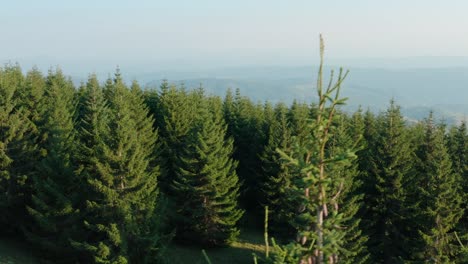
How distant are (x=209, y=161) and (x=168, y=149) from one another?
9503 mm

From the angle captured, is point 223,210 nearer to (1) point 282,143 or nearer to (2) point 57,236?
(1) point 282,143

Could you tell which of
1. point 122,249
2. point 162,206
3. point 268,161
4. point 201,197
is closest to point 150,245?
point 122,249

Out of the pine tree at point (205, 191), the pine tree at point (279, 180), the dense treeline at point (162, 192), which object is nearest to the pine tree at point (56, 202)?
the dense treeline at point (162, 192)

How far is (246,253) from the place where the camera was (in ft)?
117

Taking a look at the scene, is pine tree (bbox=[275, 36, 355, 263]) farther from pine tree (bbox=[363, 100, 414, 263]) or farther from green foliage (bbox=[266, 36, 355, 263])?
pine tree (bbox=[363, 100, 414, 263])

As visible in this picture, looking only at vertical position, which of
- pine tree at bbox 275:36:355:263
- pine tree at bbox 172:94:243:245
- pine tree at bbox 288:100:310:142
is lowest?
pine tree at bbox 172:94:243:245

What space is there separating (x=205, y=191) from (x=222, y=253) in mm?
6084

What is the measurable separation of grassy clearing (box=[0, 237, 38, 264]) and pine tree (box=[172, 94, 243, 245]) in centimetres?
1146

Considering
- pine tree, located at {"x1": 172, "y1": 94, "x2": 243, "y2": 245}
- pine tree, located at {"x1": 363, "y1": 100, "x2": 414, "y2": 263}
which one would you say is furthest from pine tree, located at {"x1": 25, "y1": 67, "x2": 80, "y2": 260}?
pine tree, located at {"x1": 363, "y1": 100, "x2": 414, "y2": 263}

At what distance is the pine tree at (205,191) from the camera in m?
32.8

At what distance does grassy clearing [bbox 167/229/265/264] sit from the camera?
32.6m

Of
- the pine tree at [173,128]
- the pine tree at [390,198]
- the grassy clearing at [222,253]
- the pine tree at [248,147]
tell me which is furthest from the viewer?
the pine tree at [248,147]

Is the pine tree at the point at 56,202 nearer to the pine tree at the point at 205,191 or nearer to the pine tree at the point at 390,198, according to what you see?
the pine tree at the point at 205,191

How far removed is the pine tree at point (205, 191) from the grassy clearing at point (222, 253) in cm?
95
